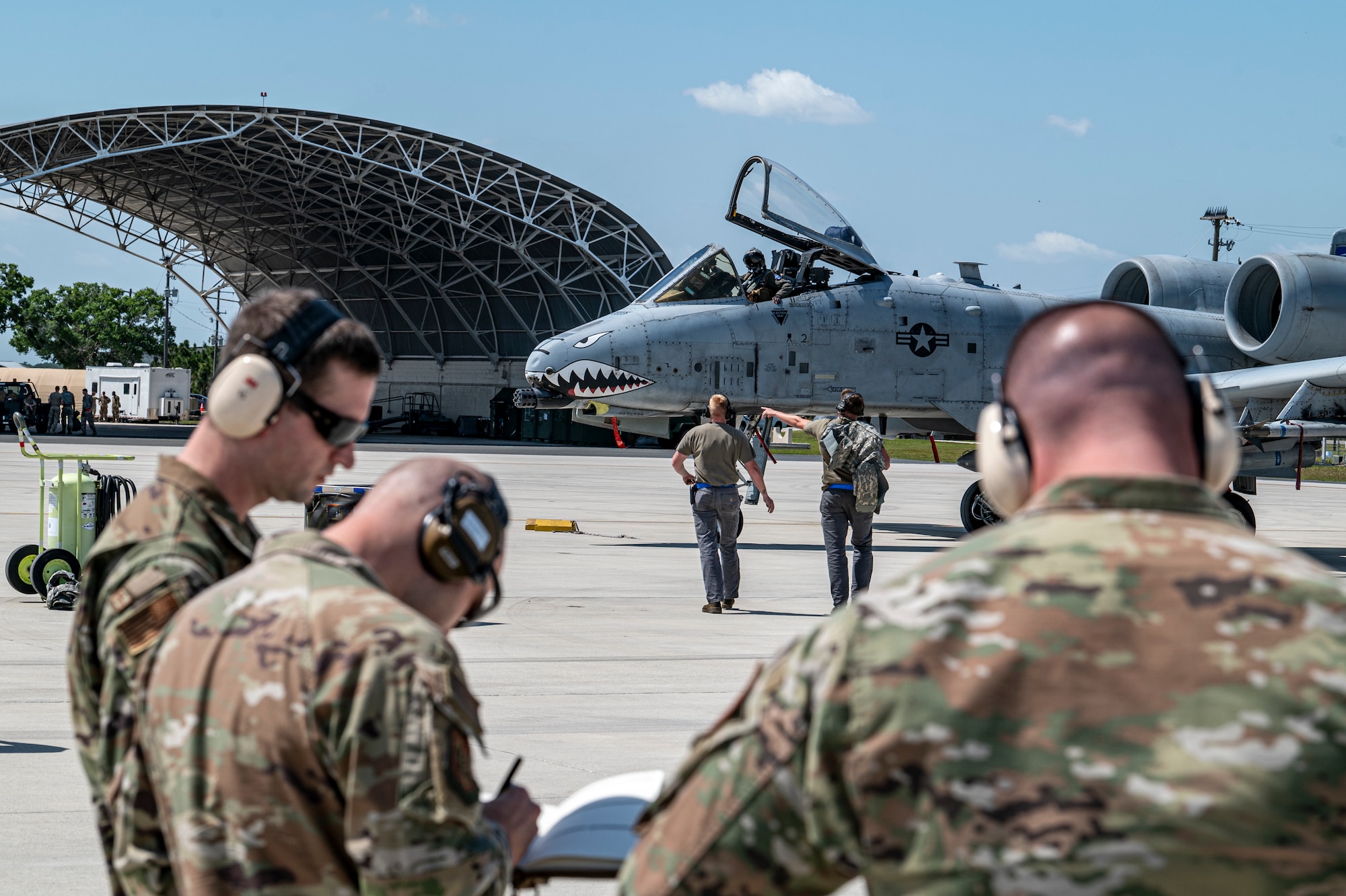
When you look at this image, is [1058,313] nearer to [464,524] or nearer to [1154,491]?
[1154,491]

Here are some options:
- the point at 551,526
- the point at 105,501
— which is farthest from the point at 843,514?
the point at 551,526

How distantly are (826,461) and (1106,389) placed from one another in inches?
341

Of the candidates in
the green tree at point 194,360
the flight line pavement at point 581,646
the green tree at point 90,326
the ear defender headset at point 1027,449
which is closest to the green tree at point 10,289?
the green tree at point 90,326

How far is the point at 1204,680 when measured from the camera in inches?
59.6

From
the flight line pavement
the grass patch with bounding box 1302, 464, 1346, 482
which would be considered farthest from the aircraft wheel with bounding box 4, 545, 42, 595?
the grass patch with bounding box 1302, 464, 1346, 482

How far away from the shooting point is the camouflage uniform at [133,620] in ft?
7.15

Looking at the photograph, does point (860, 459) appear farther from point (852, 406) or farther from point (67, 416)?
point (67, 416)

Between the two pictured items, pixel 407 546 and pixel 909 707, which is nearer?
pixel 909 707

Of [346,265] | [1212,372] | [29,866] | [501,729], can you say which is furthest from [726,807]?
[346,265]

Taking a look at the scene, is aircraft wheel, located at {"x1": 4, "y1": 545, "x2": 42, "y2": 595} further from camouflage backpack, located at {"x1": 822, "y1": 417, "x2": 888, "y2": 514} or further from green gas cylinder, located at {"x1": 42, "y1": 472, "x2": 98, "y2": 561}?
camouflage backpack, located at {"x1": 822, "y1": 417, "x2": 888, "y2": 514}

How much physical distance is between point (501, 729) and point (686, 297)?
10232 mm

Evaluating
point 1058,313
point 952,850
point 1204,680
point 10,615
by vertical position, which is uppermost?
point 1058,313

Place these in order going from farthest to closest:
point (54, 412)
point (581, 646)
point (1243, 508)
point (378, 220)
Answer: point (378, 220)
point (54, 412)
point (1243, 508)
point (581, 646)

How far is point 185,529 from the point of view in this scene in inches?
95.3
